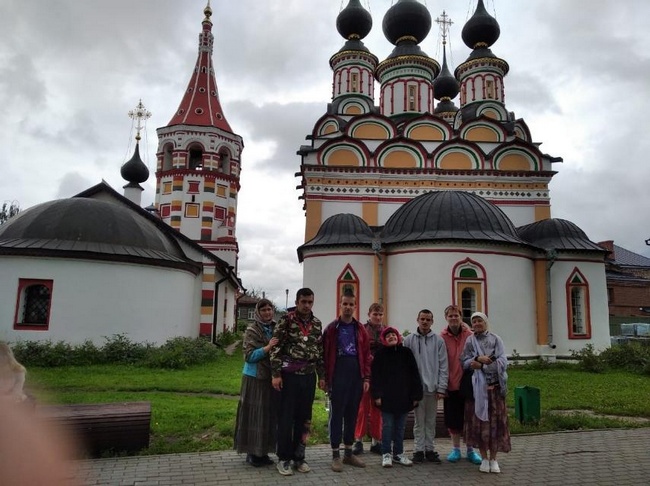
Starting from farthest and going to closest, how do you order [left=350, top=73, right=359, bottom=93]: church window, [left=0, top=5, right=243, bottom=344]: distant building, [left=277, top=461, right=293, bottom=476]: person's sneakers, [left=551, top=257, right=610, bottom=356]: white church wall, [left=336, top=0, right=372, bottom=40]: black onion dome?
[left=336, top=0, right=372, bottom=40]: black onion dome
[left=350, top=73, right=359, bottom=93]: church window
[left=551, top=257, right=610, bottom=356]: white church wall
[left=0, top=5, right=243, bottom=344]: distant building
[left=277, top=461, right=293, bottom=476]: person's sneakers

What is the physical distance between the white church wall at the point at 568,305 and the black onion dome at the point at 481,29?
15.3 metres

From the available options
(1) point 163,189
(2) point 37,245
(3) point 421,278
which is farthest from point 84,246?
(1) point 163,189

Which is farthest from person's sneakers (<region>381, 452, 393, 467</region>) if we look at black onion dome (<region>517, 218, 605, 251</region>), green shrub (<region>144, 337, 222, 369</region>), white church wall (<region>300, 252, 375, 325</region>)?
black onion dome (<region>517, 218, 605, 251</region>)

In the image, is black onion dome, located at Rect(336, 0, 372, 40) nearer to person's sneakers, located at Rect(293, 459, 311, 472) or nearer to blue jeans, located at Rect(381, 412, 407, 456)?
blue jeans, located at Rect(381, 412, 407, 456)

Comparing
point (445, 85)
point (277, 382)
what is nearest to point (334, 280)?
point (277, 382)

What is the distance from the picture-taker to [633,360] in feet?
45.4

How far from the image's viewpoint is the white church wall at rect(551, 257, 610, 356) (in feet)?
50.0

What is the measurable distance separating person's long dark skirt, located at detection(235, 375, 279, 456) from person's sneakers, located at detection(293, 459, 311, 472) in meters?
0.28

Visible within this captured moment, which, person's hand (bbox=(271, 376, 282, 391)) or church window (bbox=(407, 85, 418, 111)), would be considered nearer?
person's hand (bbox=(271, 376, 282, 391))

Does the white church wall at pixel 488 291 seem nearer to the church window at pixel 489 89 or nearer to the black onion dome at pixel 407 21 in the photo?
the church window at pixel 489 89

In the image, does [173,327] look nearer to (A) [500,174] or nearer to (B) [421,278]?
(B) [421,278]

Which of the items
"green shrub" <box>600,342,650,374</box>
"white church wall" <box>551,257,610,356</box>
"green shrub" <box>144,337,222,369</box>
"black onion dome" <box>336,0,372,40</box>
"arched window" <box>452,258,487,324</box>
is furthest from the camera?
"black onion dome" <box>336,0,372,40</box>

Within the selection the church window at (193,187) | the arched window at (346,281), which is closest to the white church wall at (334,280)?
the arched window at (346,281)

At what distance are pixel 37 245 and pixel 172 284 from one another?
12.3 ft
